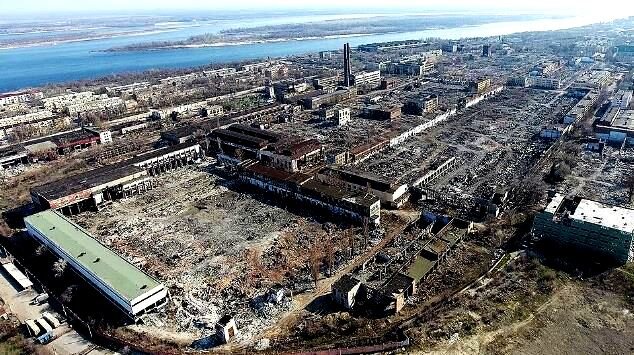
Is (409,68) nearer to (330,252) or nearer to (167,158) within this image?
(167,158)

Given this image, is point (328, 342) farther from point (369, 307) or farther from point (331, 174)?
point (331, 174)

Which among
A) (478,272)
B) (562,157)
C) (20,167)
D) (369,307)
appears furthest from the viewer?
(20,167)

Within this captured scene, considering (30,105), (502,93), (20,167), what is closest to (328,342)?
(20,167)

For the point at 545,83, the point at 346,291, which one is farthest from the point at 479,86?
the point at 346,291

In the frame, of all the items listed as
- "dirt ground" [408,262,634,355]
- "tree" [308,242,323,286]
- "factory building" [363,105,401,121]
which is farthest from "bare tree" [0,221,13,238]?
"factory building" [363,105,401,121]

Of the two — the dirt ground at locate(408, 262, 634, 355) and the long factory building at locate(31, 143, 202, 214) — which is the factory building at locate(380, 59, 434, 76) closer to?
the long factory building at locate(31, 143, 202, 214)

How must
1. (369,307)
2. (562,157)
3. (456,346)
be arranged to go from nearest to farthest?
(456,346) → (369,307) → (562,157)

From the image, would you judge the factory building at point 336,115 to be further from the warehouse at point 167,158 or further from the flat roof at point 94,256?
the flat roof at point 94,256
